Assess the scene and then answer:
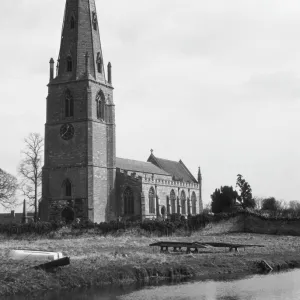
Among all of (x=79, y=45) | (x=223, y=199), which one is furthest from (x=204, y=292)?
(x=223, y=199)

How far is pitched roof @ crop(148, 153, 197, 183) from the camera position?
80688mm

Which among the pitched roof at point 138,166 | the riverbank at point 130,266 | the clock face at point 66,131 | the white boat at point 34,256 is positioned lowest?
the riverbank at point 130,266

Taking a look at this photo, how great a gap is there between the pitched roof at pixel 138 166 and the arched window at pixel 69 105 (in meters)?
9.11

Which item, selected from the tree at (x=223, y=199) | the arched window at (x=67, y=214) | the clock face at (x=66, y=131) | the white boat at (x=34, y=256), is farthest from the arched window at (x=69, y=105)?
the white boat at (x=34, y=256)

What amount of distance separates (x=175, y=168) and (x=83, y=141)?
2772 centimetres

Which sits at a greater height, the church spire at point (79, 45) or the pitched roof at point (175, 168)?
the church spire at point (79, 45)

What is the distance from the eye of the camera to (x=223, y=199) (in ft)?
270

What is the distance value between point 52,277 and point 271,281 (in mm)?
9264

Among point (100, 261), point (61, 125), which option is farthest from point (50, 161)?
point (100, 261)

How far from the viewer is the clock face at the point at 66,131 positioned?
60.5 m

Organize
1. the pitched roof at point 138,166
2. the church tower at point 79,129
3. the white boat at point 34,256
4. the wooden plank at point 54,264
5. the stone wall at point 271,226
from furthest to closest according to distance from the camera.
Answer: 1. the pitched roof at point 138,166
2. the church tower at point 79,129
3. the stone wall at point 271,226
4. the white boat at point 34,256
5. the wooden plank at point 54,264

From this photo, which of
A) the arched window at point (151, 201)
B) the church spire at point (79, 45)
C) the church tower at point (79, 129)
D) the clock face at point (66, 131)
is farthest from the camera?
the arched window at point (151, 201)

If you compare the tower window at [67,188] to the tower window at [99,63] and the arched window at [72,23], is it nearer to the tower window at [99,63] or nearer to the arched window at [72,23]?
the tower window at [99,63]

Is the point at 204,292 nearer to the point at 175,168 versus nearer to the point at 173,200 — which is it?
the point at 173,200
